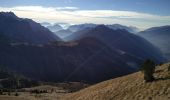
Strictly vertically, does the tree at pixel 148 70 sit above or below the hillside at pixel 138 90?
above

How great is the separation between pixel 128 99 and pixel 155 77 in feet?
16.3

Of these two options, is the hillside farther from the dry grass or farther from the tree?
the tree

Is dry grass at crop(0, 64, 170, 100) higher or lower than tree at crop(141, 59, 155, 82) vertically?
lower

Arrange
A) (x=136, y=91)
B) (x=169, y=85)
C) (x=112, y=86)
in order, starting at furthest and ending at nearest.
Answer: (x=112, y=86), (x=136, y=91), (x=169, y=85)

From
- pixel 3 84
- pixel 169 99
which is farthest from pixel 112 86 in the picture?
pixel 3 84

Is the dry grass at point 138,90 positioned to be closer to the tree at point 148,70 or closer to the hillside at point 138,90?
the hillside at point 138,90

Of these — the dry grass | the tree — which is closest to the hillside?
the dry grass

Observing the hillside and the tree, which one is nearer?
the hillside

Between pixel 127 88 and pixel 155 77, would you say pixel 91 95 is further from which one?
pixel 155 77

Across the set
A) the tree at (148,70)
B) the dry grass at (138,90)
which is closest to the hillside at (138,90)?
the dry grass at (138,90)

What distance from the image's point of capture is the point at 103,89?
41188 millimetres

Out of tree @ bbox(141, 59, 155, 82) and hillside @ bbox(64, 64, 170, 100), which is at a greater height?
tree @ bbox(141, 59, 155, 82)

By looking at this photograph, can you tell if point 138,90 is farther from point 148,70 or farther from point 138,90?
point 148,70

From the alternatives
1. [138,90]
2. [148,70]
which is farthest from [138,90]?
[148,70]
